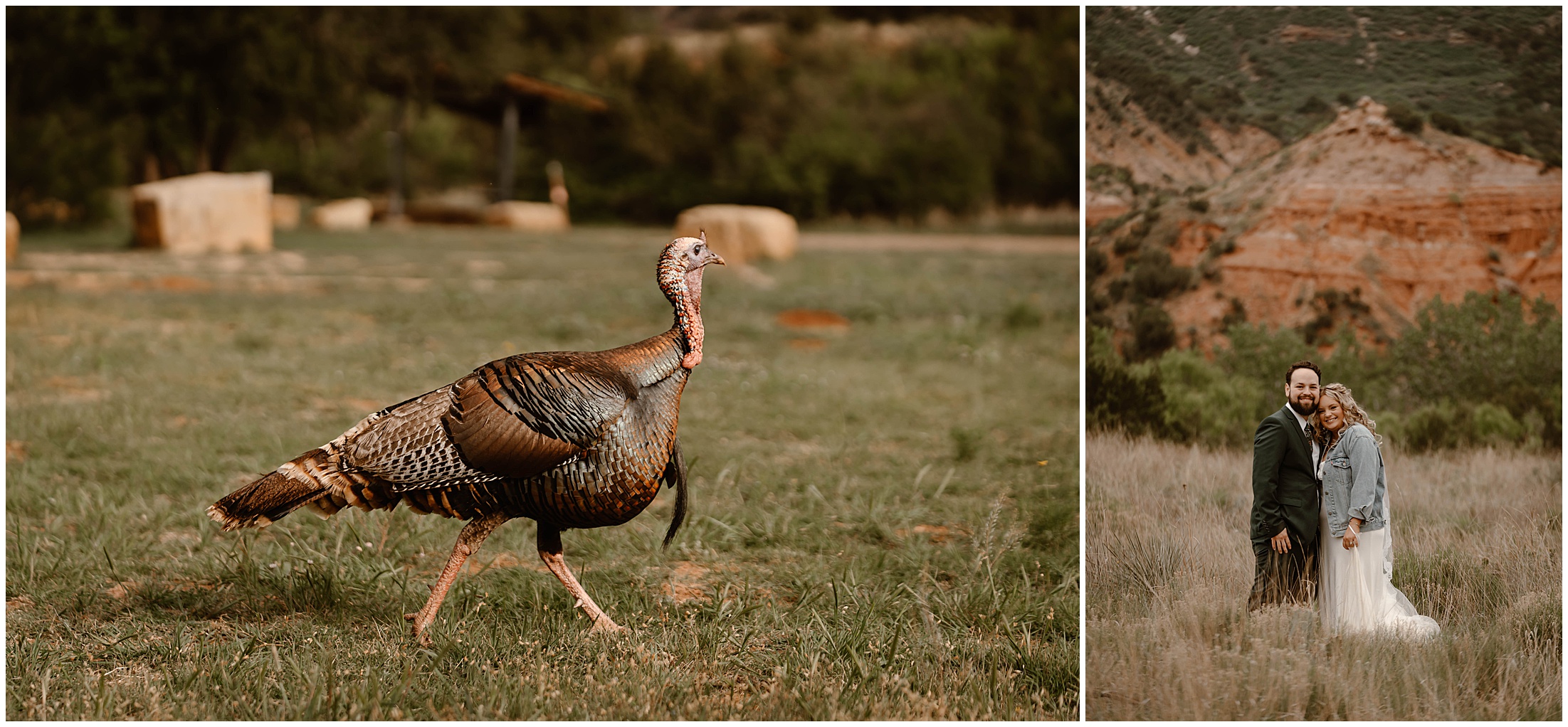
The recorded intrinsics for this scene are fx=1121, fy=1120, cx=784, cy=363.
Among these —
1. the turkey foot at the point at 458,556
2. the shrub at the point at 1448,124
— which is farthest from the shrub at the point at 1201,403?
the turkey foot at the point at 458,556

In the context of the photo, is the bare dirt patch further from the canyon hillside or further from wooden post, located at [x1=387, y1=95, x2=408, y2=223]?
wooden post, located at [x1=387, y1=95, x2=408, y2=223]

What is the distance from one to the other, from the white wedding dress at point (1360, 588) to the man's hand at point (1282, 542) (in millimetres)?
101

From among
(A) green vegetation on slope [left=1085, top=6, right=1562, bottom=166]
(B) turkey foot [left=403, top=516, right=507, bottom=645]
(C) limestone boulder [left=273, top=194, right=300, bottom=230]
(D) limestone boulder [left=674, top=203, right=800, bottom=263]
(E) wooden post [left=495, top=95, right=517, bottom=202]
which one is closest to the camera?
(B) turkey foot [left=403, top=516, right=507, bottom=645]

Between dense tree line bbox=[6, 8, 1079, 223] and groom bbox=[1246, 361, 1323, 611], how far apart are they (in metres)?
19.1

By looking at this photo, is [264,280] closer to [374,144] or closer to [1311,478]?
[1311,478]

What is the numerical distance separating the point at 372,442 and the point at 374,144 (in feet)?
98.4

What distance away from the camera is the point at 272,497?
3.00 meters

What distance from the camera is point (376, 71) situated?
22.9 meters

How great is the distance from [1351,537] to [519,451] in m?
2.31

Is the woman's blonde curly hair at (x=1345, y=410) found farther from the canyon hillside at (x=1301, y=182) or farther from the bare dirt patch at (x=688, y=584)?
the bare dirt patch at (x=688, y=584)

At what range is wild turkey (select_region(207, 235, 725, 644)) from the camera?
9.69 feet

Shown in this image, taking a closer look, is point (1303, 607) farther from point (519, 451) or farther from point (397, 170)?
point (397, 170)

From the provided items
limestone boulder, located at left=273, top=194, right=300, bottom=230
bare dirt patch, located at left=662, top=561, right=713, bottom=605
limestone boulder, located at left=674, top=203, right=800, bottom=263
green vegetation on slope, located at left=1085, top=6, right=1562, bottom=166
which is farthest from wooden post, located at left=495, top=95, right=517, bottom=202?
green vegetation on slope, located at left=1085, top=6, right=1562, bottom=166

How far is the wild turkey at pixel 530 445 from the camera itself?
2953mm
